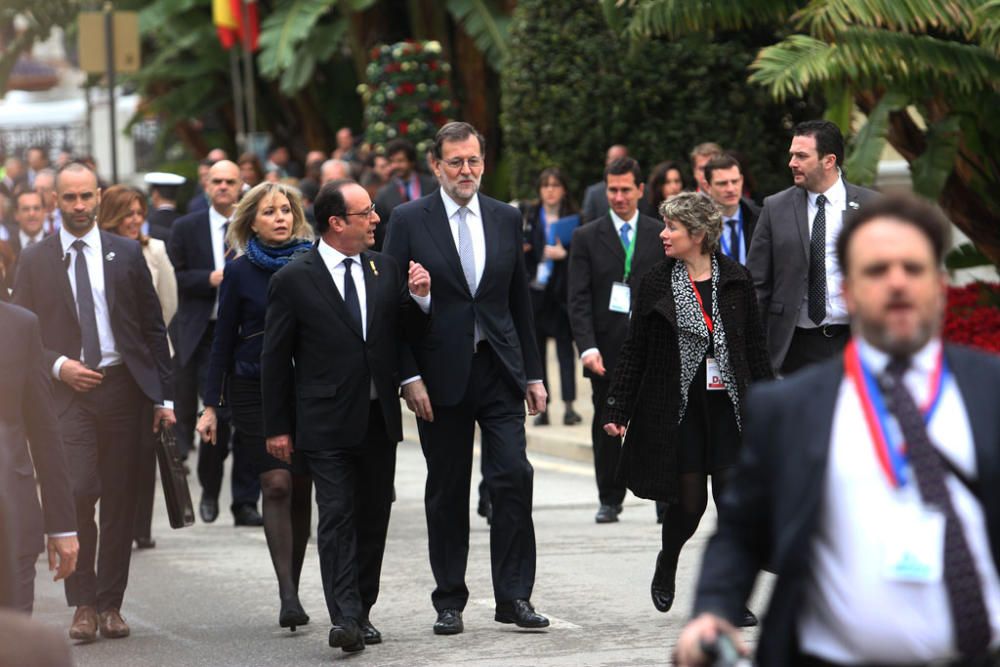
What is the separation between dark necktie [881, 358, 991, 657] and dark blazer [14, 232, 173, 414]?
19.0 ft

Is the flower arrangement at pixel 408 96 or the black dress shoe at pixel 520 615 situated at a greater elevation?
the flower arrangement at pixel 408 96

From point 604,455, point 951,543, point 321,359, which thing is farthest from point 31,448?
point 604,455

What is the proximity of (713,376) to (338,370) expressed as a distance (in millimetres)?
1555

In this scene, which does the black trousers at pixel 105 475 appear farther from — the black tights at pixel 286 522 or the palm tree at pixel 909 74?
the palm tree at pixel 909 74

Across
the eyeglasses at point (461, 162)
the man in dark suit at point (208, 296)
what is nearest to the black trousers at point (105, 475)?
the eyeglasses at point (461, 162)

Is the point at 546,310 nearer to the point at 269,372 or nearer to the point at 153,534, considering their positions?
the point at 153,534

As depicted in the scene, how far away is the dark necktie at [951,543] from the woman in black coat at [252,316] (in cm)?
543

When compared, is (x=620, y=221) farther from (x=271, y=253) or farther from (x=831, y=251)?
(x=271, y=253)

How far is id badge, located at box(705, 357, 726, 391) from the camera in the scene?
26.6ft

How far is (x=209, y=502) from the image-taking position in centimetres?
1213

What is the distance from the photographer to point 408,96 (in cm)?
2195

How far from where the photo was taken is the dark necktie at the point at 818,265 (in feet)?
29.2

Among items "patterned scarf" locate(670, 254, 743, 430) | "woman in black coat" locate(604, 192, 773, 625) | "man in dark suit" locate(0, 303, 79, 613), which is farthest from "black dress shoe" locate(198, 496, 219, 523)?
"man in dark suit" locate(0, 303, 79, 613)

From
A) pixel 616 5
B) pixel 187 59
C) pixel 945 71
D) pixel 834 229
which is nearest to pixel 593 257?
pixel 834 229
